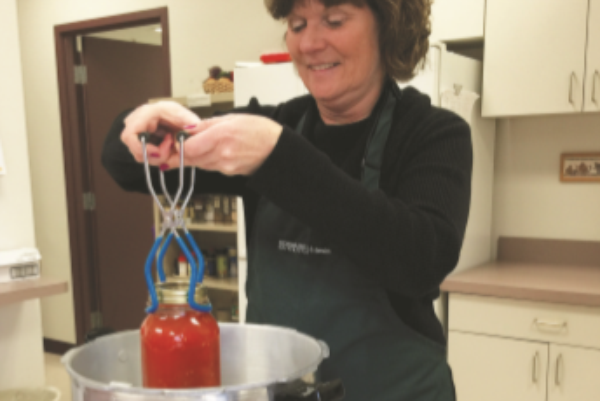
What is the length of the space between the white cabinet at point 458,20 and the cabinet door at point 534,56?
4 centimetres

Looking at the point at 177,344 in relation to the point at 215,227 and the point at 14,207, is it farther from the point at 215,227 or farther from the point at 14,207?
the point at 215,227

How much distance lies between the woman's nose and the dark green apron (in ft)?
0.50

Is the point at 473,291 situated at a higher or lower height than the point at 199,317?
lower

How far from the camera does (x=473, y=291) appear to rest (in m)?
1.90

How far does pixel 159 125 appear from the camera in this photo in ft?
2.04

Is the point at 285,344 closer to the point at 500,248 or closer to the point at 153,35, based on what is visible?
the point at 500,248

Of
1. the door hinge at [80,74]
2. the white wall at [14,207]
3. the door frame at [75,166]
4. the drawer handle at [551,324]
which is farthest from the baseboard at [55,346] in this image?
the drawer handle at [551,324]

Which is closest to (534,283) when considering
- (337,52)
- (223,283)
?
(337,52)

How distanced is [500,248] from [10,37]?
2.20 metres

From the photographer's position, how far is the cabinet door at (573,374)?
5.71 feet

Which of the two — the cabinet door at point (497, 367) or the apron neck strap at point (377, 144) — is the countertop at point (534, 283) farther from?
the apron neck strap at point (377, 144)

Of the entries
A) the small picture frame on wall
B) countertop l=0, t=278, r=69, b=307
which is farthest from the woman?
the small picture frame on wall

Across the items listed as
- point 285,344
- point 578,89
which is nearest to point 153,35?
point 578,89

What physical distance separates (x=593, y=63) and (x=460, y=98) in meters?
0.48
